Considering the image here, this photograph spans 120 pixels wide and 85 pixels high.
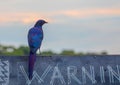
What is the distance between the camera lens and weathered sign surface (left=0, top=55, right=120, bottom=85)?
58.9 ft

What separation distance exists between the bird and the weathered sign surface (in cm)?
15

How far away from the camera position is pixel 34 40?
59.5 ft

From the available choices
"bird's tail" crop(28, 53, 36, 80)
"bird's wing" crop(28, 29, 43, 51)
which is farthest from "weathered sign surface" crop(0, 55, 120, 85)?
"bird's wing" crop(28, 29, 43, 51)

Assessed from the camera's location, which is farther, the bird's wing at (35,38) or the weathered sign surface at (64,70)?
the bird's wing at (35,38)

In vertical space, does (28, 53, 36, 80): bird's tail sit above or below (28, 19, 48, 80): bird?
below

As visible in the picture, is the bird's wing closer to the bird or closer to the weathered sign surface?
the bird

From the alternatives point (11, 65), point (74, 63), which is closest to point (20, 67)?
point (11, 65)

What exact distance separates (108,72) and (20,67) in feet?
7.65

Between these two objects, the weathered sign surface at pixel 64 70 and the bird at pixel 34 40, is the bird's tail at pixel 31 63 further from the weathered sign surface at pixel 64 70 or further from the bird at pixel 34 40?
the weathered sign surface at pixel 64 70

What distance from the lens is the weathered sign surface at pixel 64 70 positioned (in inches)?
706

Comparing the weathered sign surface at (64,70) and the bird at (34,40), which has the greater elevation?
the bird at (34,40)

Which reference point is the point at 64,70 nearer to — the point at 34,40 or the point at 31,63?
the point at 31,63

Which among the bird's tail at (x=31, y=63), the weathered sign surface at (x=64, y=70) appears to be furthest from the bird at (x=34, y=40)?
the weathered sign surface at (x=64, y=70)

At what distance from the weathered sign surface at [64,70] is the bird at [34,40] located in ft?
0.49
